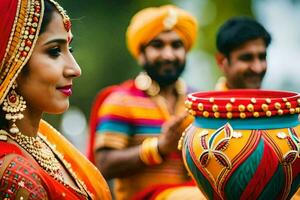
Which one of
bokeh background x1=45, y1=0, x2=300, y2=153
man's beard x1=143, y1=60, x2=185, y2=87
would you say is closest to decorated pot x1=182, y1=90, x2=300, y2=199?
man's beard x1=143, y1=60, x2=185, y2=87

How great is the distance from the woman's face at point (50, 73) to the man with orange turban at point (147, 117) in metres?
1.52

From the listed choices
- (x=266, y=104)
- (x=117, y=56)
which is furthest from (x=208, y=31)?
(x=266, y=104)

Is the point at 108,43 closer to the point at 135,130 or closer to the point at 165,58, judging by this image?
the point at 165,58

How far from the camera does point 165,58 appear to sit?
586 cm

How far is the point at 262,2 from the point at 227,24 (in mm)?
12200

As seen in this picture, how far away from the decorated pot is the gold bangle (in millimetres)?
1646

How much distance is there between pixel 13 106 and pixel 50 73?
188 millimetres

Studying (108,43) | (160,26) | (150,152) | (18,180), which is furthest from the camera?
(108,43)

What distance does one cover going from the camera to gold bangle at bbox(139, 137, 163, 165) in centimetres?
536

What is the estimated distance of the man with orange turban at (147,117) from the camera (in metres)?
5.48

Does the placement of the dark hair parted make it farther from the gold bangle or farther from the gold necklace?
the gold necklace

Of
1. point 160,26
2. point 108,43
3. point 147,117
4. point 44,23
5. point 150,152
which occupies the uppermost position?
point 44,23

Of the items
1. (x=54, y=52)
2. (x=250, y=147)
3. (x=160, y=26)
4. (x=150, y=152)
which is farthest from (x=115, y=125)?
(x=250, y=147)

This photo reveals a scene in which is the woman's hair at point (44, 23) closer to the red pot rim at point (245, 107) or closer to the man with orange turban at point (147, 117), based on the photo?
the red pot rim at point (245, 107)
